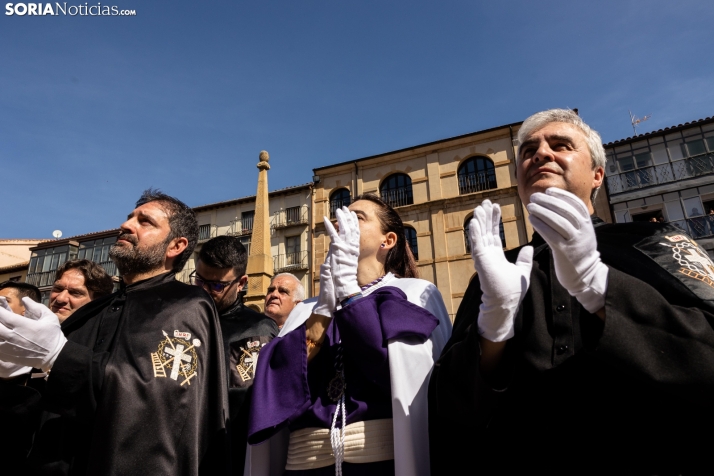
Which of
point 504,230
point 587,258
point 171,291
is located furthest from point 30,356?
point 504,230

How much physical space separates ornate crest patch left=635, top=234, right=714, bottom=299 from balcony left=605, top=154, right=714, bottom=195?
23183mm

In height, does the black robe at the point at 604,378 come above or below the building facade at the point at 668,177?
below

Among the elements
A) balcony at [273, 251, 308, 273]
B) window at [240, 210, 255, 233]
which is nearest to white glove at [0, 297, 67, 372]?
balcony at [273, 251, 308, 273]

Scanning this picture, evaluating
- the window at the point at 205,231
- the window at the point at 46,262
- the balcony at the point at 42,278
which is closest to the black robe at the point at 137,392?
the window at the point at 205,231

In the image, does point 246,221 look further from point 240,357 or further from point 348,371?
point 348,371

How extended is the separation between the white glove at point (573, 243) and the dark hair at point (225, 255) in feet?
10.5

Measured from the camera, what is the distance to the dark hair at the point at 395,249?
3232 mm

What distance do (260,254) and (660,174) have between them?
1911cm

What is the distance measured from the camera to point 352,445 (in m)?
2.34

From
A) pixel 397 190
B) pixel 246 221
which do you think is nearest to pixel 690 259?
pixel 397 190

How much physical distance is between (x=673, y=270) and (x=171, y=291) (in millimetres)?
2891

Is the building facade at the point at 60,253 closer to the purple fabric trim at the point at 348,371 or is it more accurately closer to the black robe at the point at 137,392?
the black robe at the point at 137,392

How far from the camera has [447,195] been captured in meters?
25.3

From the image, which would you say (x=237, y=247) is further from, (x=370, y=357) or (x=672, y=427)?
(x=672, y=427)
